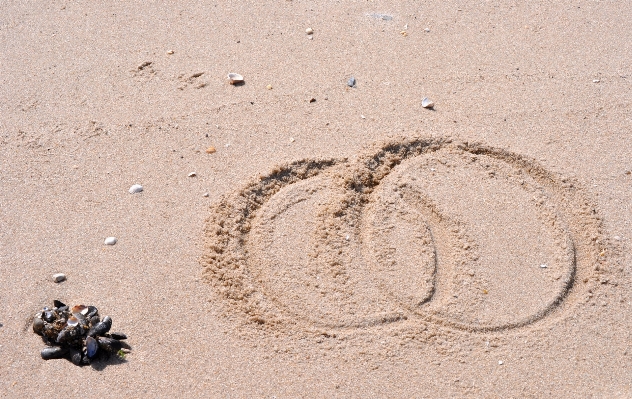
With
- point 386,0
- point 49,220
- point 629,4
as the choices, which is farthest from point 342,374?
point 629,4

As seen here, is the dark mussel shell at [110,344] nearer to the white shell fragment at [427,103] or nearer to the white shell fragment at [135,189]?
the white shell fragment at [135,189]

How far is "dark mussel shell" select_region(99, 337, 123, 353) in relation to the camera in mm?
2980

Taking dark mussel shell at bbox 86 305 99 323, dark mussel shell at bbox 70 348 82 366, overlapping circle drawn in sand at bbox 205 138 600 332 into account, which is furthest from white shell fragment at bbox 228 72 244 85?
dark mussel shell at bbox 70 348 82 366

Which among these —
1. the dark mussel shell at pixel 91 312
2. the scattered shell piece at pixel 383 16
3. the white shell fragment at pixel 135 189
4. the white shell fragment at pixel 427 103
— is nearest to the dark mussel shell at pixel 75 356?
the dark mussel shell at pixel 91 312

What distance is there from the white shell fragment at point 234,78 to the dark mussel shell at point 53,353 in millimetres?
2184

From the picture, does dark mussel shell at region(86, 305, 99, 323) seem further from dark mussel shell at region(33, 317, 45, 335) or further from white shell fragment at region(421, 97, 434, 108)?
white shell fragment at region(421, 97, 434, 108)

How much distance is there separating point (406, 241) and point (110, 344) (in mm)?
1593

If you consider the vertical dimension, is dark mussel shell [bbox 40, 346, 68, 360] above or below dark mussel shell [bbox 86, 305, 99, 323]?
below

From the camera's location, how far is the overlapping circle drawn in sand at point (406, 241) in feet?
10.9

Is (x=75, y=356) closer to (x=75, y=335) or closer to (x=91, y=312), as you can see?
(x=75, y=335)

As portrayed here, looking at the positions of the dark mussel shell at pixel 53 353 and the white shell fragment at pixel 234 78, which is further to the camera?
the white shell fragment at pixel 234 78

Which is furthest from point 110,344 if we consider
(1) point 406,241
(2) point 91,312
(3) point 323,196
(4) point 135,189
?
(1) point 406,241

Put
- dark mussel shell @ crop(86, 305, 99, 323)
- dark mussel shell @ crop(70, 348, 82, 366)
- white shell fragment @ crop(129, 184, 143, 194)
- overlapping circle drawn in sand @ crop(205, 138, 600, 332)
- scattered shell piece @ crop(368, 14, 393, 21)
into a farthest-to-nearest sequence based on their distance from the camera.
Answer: scattered shell piece @ crop(368, 14, 393, 21) → white shell fragment @ crop(129, 184, 143, 194) → overlapping circle drawn in sand @ crop(205, 138, 600, 332) → dark mussel shell @ crop(86, 305, 99, 323) → dark mussel shell @ crop(70, 348, 82, 366)

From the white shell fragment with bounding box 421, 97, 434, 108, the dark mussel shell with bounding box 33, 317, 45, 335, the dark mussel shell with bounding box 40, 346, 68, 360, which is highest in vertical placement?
the white shell fragment with bounding box 421, 97, 434, 108
